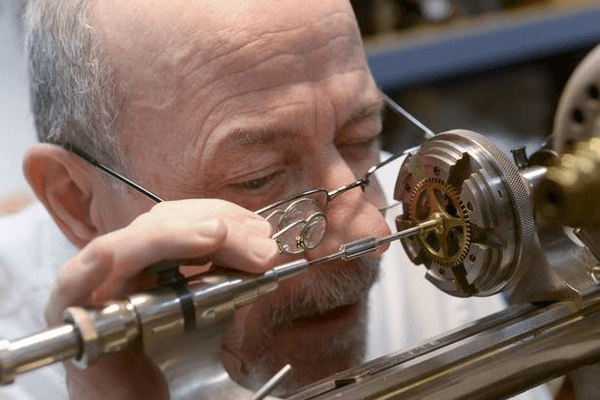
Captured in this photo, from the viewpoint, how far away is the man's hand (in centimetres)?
50

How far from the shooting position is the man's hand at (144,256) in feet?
1.63

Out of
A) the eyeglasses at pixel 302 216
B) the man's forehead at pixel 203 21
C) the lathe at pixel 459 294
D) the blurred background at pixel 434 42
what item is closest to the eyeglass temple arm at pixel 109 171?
the eyeglasses at pixel 302 216

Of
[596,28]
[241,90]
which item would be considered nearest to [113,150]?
[241,90]

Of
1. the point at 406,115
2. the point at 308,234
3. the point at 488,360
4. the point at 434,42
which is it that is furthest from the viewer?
the point at 434,42

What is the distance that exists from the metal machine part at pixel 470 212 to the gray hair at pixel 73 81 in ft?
0.97

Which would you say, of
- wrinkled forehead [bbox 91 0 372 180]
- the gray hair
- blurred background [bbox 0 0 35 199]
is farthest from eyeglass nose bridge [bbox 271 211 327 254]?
blurred background [bbox 0 0 35 199]

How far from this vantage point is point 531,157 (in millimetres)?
734

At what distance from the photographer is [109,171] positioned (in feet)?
2.69

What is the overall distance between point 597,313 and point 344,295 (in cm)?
22

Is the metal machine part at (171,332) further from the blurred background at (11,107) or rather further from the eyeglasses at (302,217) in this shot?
the blurred background at (11,107)

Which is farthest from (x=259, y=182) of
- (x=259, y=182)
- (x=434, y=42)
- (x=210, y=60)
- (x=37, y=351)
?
(x=434, y=42)

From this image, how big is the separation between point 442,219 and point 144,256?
0.24 meters

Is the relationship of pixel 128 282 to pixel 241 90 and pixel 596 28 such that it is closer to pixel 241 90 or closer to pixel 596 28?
pixel 241 90

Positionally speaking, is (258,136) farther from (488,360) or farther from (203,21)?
(488,360)
